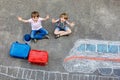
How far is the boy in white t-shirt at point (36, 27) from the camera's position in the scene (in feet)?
27.1

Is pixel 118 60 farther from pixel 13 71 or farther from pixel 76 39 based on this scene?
pixel 13 71

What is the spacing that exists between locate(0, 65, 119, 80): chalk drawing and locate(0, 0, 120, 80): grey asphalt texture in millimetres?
86

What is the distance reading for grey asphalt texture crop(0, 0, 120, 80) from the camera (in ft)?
26.7

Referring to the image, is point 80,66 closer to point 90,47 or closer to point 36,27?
point 90,47

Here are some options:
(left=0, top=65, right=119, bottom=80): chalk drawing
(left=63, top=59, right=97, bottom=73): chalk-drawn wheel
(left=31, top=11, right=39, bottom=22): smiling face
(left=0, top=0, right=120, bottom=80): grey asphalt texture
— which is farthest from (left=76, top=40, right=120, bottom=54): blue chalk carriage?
(left=31, top=11, right=39, bottom=22): smiling face

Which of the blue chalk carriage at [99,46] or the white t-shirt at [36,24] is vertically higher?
the white t-shirt at [36,24]

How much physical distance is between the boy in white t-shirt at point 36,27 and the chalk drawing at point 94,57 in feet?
2.33

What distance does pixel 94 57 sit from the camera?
8141mm

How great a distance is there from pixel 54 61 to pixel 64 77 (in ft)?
1.40

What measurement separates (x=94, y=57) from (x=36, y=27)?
53.9 inches

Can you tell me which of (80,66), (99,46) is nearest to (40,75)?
(80,66)

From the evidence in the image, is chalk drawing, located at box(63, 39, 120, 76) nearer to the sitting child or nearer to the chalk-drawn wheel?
the chalk-drawn wheel

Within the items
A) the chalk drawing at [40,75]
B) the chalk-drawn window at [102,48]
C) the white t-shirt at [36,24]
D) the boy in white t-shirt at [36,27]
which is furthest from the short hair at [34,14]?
the chalk-drawn window at [102,48]

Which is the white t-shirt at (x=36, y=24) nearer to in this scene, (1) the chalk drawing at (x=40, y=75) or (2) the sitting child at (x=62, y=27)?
(2) the sitting child at (x=62, y=27)
